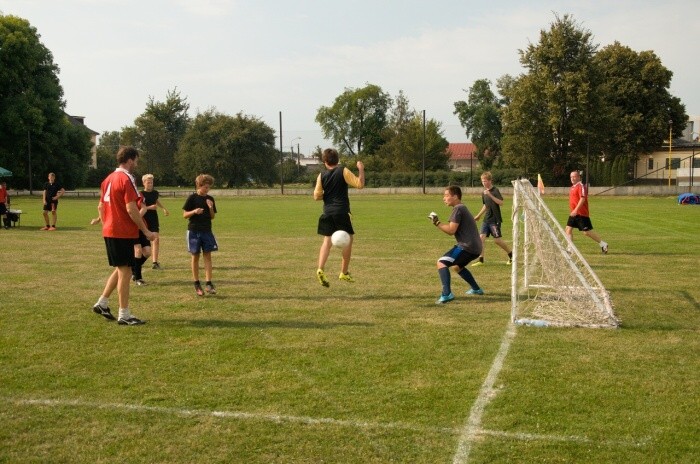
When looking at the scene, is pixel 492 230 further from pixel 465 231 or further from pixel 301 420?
pixel 301 420

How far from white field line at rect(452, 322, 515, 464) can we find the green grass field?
2 centimetres

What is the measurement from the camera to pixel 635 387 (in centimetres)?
557

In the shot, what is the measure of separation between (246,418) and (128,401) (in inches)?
41.3

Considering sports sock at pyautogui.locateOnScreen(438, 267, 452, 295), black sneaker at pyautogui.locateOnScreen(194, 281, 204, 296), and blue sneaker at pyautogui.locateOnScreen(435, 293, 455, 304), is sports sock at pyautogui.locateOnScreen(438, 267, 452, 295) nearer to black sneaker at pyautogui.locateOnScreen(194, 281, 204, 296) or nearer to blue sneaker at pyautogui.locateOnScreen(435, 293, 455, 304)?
blue sneaker at pyautogui.locateOnScreen(435, 293, 455, 304)

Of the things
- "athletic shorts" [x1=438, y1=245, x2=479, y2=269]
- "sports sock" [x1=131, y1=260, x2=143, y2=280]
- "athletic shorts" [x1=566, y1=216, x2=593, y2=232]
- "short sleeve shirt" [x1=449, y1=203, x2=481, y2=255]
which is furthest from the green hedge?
"athletic shorts" [x1=438, y1=245, x2=479, y2=269]

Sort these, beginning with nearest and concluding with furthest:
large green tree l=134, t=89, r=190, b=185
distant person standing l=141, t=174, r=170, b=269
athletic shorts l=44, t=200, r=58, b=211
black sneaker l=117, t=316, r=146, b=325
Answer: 1. black sneaker l=117, t=316, r=146, b=325
2. distant person standing l=141, t=174, r=170, b=269
3. athletic shorts l=44, t=200, r=58, b=211
4. large green tree l=134, t=89, r=190, b=185

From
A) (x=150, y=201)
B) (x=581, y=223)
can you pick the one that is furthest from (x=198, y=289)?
(x=581, y=223)

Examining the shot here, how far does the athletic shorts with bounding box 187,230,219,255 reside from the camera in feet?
32.8

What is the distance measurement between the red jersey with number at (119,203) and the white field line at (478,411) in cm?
450

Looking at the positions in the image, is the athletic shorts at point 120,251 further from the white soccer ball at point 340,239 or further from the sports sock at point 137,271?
the sports sock at point 137,271

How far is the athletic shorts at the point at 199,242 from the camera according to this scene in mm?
10008

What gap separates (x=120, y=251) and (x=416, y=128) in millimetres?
61490

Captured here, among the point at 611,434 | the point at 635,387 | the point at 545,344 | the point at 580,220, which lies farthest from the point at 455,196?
the point at 580,220

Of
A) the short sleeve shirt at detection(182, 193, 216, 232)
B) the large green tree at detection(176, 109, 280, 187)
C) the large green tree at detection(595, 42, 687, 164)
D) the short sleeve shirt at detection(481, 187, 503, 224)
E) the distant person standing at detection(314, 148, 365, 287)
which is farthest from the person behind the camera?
the large green tree at detection(176, 109, 280, 187)
